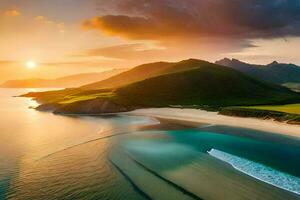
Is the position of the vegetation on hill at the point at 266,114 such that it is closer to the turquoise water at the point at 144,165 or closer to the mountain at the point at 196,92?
the turquoise water at the point at 144,165

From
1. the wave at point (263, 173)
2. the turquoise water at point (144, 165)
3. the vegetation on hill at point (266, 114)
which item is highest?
the vegetation on hill at point (266, 114)

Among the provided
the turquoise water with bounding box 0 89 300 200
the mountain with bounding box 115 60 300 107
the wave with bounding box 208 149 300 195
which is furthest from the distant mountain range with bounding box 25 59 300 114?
the wave with bounding box 208 149 300 195

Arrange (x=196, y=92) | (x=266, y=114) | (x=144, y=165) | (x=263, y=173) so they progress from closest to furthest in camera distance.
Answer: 1. (x=263, y=173)
2. (x=144, y=165)
3. (x=266, y=114)
4. (x=196, y=92)

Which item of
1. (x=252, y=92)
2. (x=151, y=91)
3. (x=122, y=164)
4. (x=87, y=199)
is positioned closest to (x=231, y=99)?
(x=252, y=92)

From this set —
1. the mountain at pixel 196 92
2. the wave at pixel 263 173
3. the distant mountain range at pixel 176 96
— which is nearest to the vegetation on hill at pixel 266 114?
the distant mountain range at pixel 176 96

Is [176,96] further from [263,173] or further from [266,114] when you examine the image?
[263,173]

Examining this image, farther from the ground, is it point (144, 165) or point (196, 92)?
point (196, 92)

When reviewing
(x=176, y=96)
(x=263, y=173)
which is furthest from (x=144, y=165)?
(x=176, y=96)
